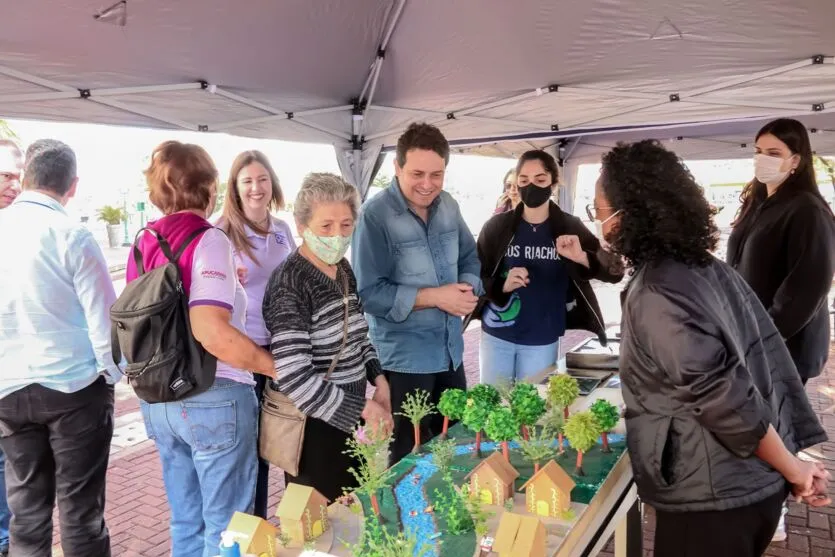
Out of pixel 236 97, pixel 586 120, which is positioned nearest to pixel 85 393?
pixel 236 97

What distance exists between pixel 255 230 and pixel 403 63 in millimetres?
1692

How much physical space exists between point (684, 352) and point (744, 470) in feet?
1.25

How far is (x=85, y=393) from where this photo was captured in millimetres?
2395

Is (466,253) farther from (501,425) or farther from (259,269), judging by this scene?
(501,425)

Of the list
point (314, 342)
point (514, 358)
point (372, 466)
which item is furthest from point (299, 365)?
point (514, 358)

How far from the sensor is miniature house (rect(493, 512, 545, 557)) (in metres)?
1.24

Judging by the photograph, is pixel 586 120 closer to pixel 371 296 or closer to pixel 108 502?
pixel 371 296

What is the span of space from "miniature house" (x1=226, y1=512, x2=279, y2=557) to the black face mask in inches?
82.1

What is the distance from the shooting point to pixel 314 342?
1.89 meters

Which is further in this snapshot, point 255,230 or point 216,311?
point 255,230

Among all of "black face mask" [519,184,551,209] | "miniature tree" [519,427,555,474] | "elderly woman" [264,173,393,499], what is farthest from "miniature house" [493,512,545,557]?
"black face mask" [519,184,551,209]

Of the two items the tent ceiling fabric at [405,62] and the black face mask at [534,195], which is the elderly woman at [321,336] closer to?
the black face mask at [534,195]

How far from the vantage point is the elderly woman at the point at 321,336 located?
1.81 meters

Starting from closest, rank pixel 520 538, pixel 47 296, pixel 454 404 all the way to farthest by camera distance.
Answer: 1. pixel 520 538
2. pixel 454 404
3. pixel 47 296
